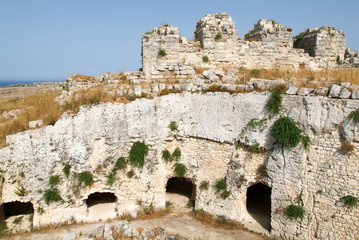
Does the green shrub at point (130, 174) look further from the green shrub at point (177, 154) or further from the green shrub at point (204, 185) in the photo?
the green shrub at point (204, 185)

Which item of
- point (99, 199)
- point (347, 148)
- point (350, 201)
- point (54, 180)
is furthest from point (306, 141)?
point (54, 180)

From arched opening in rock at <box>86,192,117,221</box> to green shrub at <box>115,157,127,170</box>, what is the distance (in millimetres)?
1941

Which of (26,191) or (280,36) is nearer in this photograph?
(26,191)

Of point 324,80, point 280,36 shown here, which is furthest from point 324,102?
point 280,36

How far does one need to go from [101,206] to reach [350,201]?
9.56 m

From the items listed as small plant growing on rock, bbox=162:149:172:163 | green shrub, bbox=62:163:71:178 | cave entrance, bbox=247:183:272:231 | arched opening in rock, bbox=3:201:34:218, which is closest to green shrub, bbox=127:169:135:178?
small plant growing on rock, bbox=162:149:172:163

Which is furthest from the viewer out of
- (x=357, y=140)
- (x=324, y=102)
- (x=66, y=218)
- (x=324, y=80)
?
(x=66, y=218)

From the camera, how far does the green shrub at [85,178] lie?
Result: 999 cm

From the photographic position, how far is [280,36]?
13.9m

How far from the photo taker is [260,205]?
11.9 meters

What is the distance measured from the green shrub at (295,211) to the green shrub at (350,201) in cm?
134

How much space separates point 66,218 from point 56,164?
2204 mm

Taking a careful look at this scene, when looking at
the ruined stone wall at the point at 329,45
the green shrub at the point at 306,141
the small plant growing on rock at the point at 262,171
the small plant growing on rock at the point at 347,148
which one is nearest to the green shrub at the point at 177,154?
the small plant growing on rock at the point at 262,171

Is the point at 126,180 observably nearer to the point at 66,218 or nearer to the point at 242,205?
the point at 66,218
